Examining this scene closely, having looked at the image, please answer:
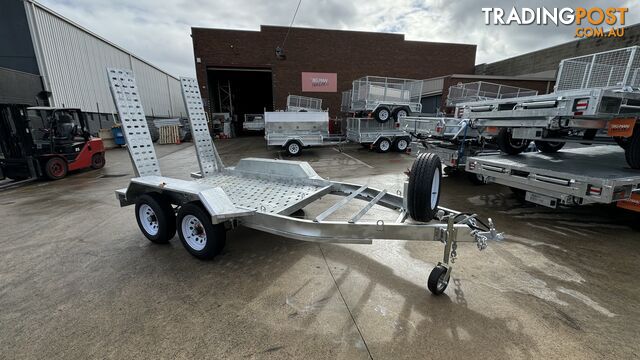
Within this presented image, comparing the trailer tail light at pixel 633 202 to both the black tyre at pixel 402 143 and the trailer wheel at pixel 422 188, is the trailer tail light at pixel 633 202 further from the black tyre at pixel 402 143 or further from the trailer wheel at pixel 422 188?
the black tyre at pixel 402 143

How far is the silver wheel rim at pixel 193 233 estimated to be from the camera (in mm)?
3213

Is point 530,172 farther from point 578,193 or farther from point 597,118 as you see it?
point 597,118

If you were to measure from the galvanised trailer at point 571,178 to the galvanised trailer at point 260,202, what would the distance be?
141 centimetres

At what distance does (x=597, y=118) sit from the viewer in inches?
141

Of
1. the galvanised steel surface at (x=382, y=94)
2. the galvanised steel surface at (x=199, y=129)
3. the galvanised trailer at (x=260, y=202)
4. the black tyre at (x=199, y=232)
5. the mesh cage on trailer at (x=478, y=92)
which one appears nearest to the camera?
the galvanised trailer at (x=260, y=202)

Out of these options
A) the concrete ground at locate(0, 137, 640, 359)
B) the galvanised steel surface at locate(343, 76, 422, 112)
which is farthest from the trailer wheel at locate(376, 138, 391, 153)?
the concrete ground at locate(0, 137, 640, 359)

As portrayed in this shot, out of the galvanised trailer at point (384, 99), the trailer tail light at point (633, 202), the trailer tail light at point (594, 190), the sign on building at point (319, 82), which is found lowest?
the trailer tail light at point (633, 202)

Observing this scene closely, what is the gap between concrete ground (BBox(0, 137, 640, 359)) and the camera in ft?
6.80

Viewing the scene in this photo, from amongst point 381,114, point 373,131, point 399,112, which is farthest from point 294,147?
point 399,112

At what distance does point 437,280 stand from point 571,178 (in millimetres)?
2447

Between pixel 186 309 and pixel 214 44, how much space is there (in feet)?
73.8

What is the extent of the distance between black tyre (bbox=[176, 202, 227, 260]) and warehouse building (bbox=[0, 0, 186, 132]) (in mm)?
9074

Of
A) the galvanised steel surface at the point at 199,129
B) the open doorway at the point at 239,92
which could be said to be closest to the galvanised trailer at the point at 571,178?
the galvanised steel surface at the point at 199,129

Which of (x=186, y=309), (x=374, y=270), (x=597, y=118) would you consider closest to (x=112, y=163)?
(x=186, y=309)
